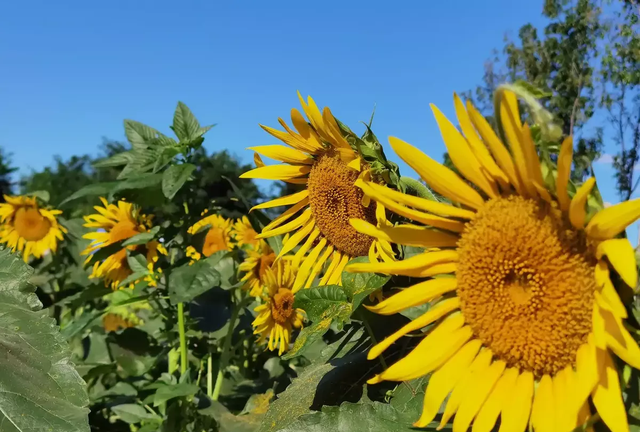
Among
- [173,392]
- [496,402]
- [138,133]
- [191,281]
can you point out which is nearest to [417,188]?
[496,402]

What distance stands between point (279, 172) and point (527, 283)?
65 cm

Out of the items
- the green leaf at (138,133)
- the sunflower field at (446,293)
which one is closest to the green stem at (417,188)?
the sunflower field at (446,293)

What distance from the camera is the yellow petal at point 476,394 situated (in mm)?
735

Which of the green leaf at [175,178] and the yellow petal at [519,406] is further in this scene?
the green leaf at [175,178]

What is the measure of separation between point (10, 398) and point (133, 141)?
1577mm

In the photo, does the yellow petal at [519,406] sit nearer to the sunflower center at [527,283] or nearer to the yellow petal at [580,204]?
the sunflower center at [527,283]

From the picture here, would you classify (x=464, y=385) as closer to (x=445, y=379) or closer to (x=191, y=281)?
(x=445, y=379)

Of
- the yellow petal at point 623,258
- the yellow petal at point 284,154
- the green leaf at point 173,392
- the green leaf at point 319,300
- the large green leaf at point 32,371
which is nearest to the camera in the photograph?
the yellow petal at point 623,258

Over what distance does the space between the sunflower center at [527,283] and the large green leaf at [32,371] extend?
57cm

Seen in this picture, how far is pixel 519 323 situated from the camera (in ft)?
2.54

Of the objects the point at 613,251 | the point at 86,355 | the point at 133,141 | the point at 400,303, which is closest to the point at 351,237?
the point at 400,303

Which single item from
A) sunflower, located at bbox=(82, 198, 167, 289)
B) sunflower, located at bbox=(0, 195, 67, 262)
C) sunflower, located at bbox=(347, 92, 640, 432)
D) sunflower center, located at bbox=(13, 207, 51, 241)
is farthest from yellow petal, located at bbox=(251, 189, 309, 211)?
sunflower center, located at bbox=(13, 207, 51, 241)

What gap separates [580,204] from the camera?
2.15 ft

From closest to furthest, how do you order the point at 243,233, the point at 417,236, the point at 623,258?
the point at 623,258 → the point at 417,236 → the point at 243,233
